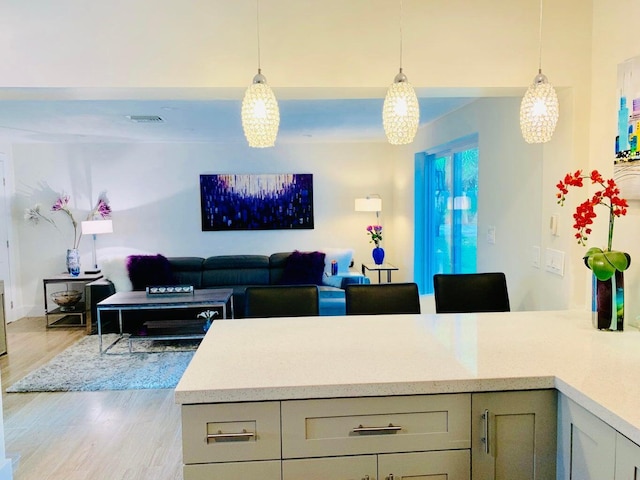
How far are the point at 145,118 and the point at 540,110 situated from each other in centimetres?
395

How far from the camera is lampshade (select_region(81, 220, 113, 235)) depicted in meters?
5.80

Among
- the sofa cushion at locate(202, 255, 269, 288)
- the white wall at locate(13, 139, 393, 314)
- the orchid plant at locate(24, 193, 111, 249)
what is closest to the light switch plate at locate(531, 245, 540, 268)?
the sofa cushion at locate(202, 255, 269, 288)

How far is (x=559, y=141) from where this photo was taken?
2.48m

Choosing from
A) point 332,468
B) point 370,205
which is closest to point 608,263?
point 332,468

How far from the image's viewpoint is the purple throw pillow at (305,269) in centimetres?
569

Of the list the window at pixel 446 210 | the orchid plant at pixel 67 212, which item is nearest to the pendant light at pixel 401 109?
the window at pixel 446 210

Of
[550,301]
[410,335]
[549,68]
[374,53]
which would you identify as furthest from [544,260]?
[374,53]

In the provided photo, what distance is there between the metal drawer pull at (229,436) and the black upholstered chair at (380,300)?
114 centimetres

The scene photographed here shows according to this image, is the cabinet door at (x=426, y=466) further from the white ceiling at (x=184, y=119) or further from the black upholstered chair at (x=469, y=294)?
the white ceiling at (x=184, y=119)

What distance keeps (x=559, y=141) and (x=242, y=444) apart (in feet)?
7.08

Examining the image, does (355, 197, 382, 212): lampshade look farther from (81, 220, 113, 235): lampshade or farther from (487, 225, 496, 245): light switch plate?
(81, 220, 113, 235): lampshade

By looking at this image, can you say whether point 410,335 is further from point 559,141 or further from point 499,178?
point 499,178

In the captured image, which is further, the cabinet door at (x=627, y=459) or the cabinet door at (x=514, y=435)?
the cabinet door at (x=514, y=435)

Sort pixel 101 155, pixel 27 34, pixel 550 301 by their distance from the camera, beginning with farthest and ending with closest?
pixel 101 155, pixel 550 301, pixel 27 34
